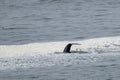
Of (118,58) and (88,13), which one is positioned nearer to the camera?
(118,58)

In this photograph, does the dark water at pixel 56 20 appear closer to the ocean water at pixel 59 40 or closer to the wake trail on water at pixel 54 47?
the ocean water at pixel 59 40

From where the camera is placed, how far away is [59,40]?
1442 inches

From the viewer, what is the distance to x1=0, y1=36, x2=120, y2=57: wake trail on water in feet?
104

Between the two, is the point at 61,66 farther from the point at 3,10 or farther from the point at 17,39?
the point at 3,10

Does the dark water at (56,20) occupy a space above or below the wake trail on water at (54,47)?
below

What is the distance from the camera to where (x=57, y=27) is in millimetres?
43781

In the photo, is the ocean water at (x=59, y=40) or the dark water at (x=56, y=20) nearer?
the ocean water at (x=59, y=40)

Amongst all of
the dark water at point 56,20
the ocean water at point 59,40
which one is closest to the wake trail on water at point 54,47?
the ocean water at point 59,40

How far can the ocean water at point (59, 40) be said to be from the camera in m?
28.2

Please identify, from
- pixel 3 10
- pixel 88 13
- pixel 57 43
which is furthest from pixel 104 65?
pixel 3 10

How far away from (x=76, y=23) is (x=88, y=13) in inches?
251

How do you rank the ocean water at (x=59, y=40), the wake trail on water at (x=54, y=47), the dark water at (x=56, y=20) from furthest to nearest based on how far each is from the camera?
the dark water at (x=56, y=20)
the wake trail on water at (x=54, y=47)
the ocean water at (x=59, y=40)

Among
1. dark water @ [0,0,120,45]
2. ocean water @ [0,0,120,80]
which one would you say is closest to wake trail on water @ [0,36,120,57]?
ocean water @ [0,0,120,80]

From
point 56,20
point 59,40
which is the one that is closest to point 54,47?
point 59,40
